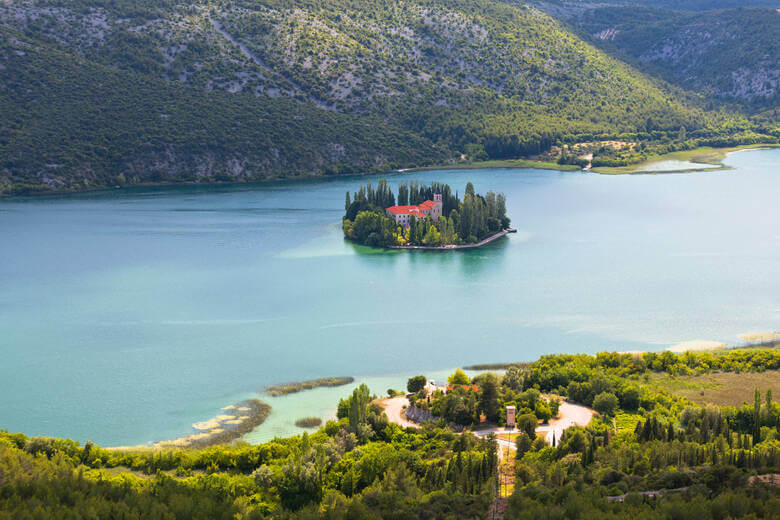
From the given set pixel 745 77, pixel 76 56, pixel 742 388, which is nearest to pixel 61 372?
pixel 742 388

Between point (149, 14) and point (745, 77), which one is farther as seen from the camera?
point (745, 77)

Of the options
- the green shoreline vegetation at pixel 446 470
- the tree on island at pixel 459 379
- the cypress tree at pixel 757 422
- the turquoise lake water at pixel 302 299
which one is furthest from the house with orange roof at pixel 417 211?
the cypress tree at pixel 757 422

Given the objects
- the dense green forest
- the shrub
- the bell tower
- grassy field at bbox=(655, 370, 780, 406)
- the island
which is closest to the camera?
the shrub

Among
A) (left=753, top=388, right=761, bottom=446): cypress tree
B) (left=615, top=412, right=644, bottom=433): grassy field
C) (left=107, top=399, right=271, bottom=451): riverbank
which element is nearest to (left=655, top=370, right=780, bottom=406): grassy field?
(left=753, top=388, right=761, bottom=446): cypress tree

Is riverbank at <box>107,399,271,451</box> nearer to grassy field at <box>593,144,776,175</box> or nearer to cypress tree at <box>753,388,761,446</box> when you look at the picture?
cypress tree at <box>753,388,761,446</box>

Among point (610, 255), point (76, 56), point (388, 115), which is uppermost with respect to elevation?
point (76, 56)

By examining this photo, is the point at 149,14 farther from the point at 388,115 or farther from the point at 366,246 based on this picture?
the point at 366,246

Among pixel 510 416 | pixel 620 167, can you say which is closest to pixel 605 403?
pixel 510 416
